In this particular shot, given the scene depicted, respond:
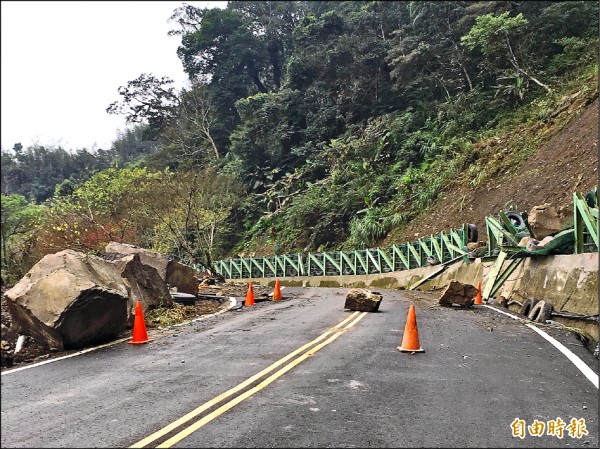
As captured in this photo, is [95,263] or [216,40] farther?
[216,40]

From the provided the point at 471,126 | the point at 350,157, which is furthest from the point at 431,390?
the point at 350,157

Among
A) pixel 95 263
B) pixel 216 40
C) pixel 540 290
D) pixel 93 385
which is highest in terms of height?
pixel 216 40

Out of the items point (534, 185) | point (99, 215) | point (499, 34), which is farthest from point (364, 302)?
point (499, 34)

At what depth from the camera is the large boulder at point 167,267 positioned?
51.2 feet

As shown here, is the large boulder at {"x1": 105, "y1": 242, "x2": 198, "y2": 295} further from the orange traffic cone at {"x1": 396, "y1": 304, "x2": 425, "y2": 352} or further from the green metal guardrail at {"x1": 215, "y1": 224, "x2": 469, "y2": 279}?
the green metal guardrail at {"x1": 215, "y1": 224, "x2": 469, "y2": 279}

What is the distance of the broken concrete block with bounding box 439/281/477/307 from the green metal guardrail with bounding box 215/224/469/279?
5.46m

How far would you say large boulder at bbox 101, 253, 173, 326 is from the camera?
496 inches

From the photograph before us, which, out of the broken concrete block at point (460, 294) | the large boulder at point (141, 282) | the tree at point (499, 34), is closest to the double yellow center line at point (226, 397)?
the large boulder at point (141, 282)

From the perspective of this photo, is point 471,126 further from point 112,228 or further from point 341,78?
point 112,228

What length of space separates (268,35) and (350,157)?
29132 millimetres

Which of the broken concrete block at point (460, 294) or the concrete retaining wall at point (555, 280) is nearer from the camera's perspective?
the concrete retaining wall at point (555, 280)

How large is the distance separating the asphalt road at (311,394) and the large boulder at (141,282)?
3.52 metres

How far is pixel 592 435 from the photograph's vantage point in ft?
14.8

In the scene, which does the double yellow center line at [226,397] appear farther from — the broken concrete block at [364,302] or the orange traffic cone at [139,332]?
the broken concrete block at [364,302]
